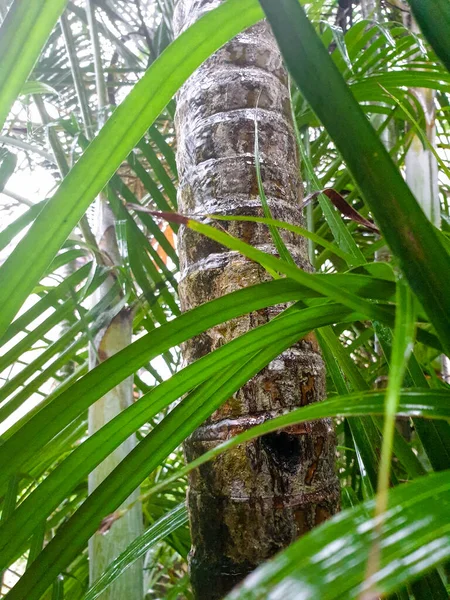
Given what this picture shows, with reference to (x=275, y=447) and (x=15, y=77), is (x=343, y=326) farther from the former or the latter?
(x=15, y=77)

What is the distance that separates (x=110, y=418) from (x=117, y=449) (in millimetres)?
43

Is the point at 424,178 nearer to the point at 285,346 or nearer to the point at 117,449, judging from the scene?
the point at 285,346

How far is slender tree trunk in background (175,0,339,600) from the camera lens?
36cm

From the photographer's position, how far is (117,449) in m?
0.61

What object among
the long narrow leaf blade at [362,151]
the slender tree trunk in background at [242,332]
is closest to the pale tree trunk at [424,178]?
the slender tree trunk in background at [242,332]

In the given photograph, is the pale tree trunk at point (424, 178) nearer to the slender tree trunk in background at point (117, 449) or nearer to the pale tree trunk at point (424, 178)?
the pale tree trunk at point (424, 178)

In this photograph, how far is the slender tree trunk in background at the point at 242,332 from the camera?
360 mm

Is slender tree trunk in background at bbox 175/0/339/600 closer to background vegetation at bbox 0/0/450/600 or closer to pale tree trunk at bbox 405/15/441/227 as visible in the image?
background vegetation at bbox 0/0/450/600

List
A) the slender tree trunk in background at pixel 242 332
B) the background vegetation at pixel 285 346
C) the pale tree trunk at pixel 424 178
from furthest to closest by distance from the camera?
the pale tree trunk at pixel 424 178, the slender tree trunk in background at pixel 242 332, the background vegetation at pixel 285 346

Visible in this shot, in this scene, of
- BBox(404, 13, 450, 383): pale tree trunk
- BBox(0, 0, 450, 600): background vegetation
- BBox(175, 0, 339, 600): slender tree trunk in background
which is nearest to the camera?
BBox(0, 0, 450, 600): background vegetation

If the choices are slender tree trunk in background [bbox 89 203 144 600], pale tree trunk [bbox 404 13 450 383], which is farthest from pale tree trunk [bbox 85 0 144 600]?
pale tree trunk [bbox 404 13 450 383]

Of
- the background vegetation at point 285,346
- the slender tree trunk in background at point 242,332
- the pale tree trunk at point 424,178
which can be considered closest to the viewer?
the background vegetation at point 285,346

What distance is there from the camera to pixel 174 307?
772mm

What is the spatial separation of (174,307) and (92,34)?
48 cm
